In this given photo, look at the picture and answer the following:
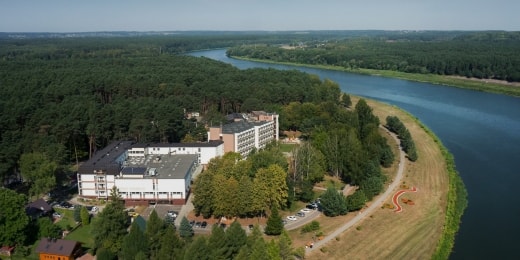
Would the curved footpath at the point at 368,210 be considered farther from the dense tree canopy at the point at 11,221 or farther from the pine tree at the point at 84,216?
the dense tree canopy at the point at 11,221

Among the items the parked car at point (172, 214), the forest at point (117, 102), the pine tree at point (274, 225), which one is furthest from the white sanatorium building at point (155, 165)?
the pine tree at point (274, 225)

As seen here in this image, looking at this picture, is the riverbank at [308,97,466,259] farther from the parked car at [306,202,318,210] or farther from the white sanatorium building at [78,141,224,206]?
the white sanatorium building at [78,141,224,206]

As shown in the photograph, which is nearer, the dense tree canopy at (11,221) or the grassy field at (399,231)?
the dense tree canopy at (11,221)

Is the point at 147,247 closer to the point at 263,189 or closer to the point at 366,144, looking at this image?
the point at 263,189

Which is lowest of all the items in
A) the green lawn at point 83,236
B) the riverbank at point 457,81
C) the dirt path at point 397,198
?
the green lawn at point 83,236

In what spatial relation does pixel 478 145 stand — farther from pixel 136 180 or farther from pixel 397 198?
pixel 136 180

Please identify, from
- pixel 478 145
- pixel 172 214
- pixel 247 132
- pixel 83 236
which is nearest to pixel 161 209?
pixel 172 214

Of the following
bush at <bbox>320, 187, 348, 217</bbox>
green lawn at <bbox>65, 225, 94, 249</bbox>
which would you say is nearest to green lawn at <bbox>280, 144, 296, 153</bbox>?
bush at <bbox>320, 187, 348, 217</bbox>
